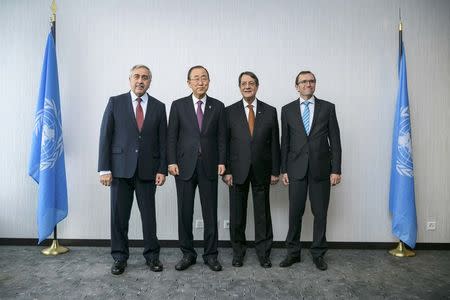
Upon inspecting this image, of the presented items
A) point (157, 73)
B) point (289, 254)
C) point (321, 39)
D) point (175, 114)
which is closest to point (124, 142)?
point (175, 114)

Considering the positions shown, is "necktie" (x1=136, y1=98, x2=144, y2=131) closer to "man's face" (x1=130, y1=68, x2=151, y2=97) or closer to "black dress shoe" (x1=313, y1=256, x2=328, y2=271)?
"man's face" (x1=130, y1=68, x2=151, y2=97)

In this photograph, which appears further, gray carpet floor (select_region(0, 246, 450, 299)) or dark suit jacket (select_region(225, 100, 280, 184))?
dark suit jacket (select_region(225, 100, 280, 184))

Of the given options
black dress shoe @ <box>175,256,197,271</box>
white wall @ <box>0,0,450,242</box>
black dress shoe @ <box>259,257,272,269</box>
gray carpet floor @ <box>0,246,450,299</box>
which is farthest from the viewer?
white wall @ <box>0,0,450,242</box>

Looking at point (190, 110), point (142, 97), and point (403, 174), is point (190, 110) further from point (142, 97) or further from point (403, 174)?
point (403, 174)

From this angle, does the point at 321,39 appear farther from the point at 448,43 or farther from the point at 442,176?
the point at 442,176

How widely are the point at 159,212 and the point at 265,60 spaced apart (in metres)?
2.03

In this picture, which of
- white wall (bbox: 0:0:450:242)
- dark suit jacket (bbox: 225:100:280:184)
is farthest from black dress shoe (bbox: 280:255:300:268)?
white wall (bbox: 0:0:450:242)

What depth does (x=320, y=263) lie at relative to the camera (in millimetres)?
3340

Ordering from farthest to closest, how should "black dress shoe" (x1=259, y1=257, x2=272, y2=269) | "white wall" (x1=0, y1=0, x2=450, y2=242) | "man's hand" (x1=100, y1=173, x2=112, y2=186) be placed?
"white wall" (x1=0, y1=0, x2=450, y2=242)
"black dress shoe" (x1=259, y1=257, x2=272, y2=269)
"man's hand" (x1=100, y1=173, x2=112, y2=186)

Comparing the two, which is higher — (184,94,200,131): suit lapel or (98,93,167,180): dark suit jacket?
(184,94,200,131): suit lapel

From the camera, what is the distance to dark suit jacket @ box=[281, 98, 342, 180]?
Result: 332 centimetres

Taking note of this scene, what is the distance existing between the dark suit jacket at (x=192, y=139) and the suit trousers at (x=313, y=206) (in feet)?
2.48

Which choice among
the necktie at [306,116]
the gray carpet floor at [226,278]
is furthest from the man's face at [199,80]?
the gray carpet floor at [226,278]

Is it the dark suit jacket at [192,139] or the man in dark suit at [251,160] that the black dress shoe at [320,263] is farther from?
the dark suit jacket at [192,139]
